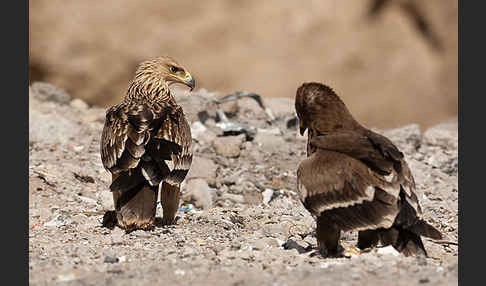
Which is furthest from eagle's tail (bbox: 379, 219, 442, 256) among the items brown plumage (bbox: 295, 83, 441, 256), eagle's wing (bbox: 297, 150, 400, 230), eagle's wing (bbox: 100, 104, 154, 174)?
eagle's wing (bbox: 100, 104, 154, 174)

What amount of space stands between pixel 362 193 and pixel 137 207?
216 cm

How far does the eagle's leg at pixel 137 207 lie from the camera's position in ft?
21.4

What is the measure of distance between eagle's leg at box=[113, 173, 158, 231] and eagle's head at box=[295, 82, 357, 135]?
1.59 m

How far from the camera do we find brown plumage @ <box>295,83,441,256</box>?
208 inches

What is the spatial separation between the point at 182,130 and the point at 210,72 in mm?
11713

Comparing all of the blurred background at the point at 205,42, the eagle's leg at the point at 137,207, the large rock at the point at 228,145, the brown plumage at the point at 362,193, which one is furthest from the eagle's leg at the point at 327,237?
the blurred background at the point at 205,42

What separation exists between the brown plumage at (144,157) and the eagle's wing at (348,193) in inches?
64.5

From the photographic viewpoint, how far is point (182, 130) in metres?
7.25

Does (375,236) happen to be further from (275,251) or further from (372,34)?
(372,34)

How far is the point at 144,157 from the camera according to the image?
6.64m

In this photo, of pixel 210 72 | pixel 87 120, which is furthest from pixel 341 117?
pixel 210 72

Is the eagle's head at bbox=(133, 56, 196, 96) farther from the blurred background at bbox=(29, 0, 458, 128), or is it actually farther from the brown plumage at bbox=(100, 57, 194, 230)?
the blurred background at bbox=(29, 0, 458, 128)

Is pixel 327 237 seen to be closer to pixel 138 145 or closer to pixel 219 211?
pixel 138 145

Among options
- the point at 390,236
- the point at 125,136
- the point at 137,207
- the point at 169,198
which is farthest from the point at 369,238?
the point at 125,136
